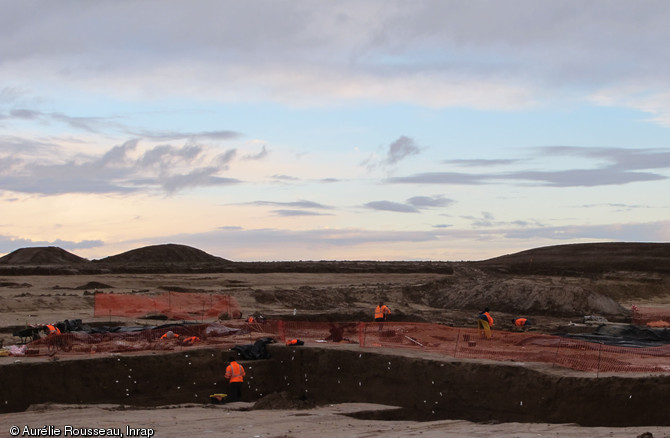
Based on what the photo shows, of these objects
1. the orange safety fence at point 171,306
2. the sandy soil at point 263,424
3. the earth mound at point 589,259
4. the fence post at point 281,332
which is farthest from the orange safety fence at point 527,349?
the earth mound at point 589,259

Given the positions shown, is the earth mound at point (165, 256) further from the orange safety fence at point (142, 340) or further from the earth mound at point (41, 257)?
the orange safety fence at point (142, 340)

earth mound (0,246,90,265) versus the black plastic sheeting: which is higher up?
earth mound (0,246,90,265)

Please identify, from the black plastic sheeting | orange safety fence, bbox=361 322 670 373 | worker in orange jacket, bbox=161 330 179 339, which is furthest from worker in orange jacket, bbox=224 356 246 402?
the black plastic sheeting

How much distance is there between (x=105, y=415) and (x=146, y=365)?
17.5 feet

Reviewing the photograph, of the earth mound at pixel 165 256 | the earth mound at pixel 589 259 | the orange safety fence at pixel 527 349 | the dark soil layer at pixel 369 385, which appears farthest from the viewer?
the earth mound at pixel 165 256

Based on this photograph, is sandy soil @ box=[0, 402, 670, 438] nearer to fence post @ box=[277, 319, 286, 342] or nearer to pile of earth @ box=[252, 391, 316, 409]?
pile of earth @ box=[252, 391, 316, 409]

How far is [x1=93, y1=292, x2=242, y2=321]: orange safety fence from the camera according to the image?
34406 mm

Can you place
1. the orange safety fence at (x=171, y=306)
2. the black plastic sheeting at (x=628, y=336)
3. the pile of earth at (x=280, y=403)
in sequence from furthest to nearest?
the orange safety fence at (x=171, y=306), the black plastic sheeting at (x=628, y=336), the pile of earth at (x=280, y=403)

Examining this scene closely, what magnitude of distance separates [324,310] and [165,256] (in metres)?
74.7

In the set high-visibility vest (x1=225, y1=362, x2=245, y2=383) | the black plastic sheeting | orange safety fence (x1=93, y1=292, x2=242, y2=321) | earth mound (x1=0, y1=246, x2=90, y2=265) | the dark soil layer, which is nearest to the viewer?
the dark soil layer

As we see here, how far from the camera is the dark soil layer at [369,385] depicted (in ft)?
49.4

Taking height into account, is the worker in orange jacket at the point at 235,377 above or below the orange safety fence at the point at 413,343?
below

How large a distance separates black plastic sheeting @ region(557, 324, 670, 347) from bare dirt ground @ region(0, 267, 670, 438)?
3892mm

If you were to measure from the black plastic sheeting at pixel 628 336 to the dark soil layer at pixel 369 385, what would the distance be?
27.1 ft
